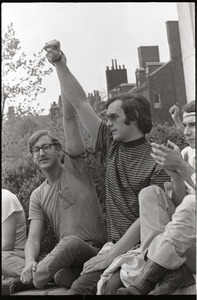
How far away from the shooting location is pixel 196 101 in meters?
2.72

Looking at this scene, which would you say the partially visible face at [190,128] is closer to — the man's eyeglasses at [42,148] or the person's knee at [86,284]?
the man's eyeglasses at [42,148]

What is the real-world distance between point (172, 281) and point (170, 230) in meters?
0.27

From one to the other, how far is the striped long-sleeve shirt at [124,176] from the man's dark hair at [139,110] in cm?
8

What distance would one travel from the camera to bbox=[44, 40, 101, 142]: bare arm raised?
8.87 ft

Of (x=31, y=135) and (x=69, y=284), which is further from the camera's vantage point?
(x=31, y=135)

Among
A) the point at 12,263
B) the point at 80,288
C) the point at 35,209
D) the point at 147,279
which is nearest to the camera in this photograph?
the point at 147,279

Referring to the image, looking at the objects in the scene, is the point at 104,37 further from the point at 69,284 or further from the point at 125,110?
the point at 69,284

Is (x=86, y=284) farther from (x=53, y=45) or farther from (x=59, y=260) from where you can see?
(x=53, y=45)

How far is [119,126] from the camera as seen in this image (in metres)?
2.68

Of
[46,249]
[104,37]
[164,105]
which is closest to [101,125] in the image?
[164,105]

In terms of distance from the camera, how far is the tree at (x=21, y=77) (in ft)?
9.05

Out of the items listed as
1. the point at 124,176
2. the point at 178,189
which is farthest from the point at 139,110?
the point at 178,189

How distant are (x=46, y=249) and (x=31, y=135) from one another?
2.23 ft

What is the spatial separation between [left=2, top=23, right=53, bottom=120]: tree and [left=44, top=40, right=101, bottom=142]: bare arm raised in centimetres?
7
